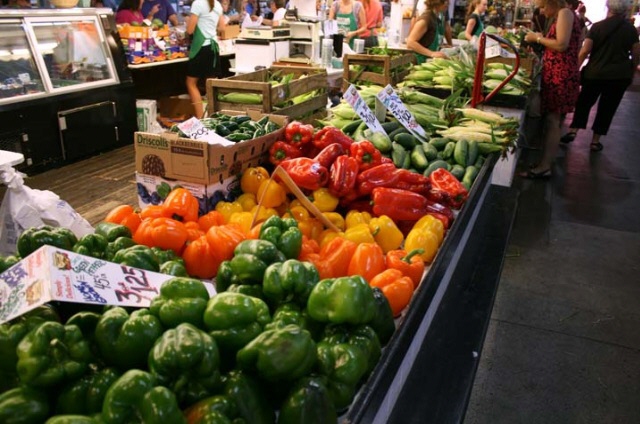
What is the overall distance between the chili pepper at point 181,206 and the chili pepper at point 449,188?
1274mm

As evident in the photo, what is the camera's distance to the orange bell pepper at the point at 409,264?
6.75 ft

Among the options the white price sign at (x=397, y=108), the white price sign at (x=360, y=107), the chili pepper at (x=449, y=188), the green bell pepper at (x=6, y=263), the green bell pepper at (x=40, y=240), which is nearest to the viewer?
the green bell pepper at (x=6, y=263)

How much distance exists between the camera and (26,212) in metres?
3.40

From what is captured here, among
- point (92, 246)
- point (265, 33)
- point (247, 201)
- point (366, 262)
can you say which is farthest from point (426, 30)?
point (92, 246)

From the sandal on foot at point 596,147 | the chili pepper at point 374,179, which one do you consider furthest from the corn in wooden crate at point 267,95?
the sandal on foot at point 596,147

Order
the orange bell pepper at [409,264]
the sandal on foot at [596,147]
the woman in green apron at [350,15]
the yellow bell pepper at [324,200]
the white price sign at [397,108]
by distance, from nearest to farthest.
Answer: the orange bell pepper at [409,264] → the yellow bell pepper at [324,200] → the white price sign at [397,108] → the sandal on foot at [596,147] → the woman in green apron at [350,15]

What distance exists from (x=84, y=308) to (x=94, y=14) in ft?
19.7

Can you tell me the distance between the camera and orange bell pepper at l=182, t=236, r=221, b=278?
77.6 inches

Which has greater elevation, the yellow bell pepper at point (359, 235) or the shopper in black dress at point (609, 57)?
the shopper in black dress at point (609, 57)

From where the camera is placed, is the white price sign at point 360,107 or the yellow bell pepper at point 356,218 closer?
the yellow bell pepper at point 356,218

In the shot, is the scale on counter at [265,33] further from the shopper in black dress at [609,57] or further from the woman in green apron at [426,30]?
the shopper in black dress at [609,57]

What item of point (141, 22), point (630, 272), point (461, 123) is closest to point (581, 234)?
point (630, 272)

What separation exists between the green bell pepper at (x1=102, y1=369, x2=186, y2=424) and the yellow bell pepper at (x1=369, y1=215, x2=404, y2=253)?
1433 millimetres

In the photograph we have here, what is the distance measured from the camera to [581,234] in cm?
542
